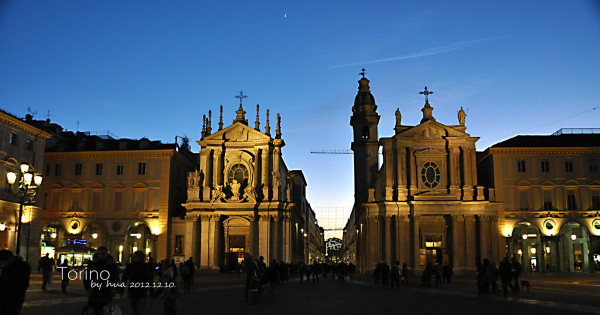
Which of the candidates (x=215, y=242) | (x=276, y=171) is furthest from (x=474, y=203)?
(x=215, y=242)

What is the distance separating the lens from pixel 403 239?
188ft

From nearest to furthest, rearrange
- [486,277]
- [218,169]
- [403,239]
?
[486,277] < [403,239] < [218,169]

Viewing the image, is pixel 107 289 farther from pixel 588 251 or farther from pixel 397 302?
pixel 588 251

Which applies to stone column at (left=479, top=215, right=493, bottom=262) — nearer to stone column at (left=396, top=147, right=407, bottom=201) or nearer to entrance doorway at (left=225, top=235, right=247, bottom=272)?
stone column at (left=396, top=147, right=407, bottom=201)

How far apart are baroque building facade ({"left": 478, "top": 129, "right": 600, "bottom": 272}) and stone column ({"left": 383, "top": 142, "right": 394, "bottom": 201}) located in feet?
35.6

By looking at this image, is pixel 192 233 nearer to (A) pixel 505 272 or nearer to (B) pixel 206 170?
(B) pixel 206 170

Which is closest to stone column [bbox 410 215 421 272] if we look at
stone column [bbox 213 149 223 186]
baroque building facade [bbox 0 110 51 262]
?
stone column [bbox 213 149 223 186]

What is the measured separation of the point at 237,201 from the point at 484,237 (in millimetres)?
25348

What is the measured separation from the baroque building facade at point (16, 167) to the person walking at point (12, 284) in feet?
121

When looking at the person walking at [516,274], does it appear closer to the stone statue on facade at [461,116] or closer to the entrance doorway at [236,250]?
the stone statue on facade at [461,116]

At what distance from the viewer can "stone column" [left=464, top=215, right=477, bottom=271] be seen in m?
56.2

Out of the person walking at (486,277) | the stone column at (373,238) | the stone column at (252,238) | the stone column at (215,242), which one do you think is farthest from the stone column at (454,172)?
the person walking at (486,277)

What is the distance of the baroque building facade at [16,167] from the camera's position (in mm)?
46844

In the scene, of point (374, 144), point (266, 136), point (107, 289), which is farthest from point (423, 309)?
point (374, 144)
